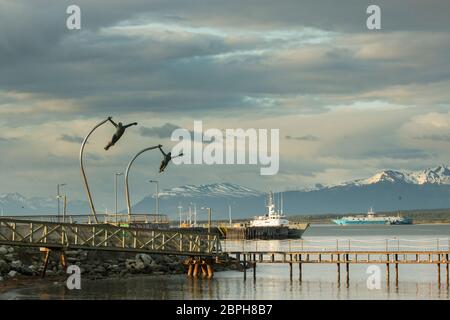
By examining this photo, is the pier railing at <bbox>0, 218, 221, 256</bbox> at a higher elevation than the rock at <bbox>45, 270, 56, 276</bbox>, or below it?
higher


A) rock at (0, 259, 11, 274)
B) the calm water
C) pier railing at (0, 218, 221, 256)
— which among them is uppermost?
pier railing at (0, 218, 221, 256)

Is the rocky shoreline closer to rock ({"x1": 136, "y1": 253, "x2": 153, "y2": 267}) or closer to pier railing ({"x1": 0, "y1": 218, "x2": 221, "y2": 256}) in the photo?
rock ({"x1": 136, "y1": 253, "x2": 153, "y2": 267})

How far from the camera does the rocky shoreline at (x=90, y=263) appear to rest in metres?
71.6

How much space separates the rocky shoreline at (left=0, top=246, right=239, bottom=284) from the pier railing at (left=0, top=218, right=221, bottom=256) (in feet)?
7.32

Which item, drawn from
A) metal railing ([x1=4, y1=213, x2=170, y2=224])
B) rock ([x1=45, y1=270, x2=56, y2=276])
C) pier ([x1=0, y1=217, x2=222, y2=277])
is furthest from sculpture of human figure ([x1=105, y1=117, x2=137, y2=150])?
metal railing ([x1=4, y1=213, x2=170, y2=224])

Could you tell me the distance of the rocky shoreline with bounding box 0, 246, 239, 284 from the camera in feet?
235

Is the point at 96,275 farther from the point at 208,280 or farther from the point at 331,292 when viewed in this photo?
the point at 331,292

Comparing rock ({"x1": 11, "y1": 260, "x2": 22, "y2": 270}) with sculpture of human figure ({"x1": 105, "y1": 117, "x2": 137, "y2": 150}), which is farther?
sculpture of human figure ({"x1": 105, "y1": 117, "x2": 137, "y2": 150})

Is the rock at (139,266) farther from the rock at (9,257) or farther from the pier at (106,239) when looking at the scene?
the rock at (9,257)

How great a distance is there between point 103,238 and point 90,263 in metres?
5.54

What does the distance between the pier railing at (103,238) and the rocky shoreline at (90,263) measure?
223 cm

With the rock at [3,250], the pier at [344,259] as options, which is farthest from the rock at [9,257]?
the pier at [344,259]
